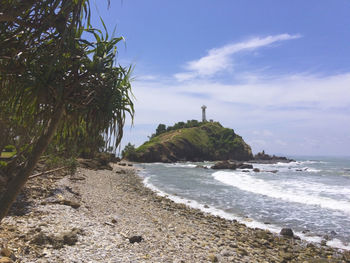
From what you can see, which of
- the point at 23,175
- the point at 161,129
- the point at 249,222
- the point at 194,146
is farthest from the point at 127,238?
the point at 161,129

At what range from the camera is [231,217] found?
15938 mm

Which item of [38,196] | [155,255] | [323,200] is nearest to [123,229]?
[155,255]

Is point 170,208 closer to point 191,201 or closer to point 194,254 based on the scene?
point 191,201

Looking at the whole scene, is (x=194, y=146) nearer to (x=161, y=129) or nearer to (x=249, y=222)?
(x=161, y=129)

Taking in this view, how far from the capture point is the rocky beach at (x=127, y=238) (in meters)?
6.78

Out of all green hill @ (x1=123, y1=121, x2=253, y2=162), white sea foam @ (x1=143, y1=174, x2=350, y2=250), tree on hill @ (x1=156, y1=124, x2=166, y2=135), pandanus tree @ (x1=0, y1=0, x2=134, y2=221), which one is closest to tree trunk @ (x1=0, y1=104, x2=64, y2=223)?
pandanus tree @ (x1=0, y1=0, x2=134, y2=221)

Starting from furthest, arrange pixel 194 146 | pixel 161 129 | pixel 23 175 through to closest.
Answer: pixel 161 129 → pixel 194 146 → pixel 23 175

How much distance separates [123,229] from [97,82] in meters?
7.01

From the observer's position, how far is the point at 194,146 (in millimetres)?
111812

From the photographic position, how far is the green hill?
95562mm

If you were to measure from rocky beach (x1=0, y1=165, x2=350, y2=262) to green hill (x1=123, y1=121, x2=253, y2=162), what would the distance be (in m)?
76.6

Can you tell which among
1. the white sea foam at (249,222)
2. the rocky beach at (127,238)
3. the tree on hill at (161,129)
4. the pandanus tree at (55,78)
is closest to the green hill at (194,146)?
the tree on hill at (161,129)

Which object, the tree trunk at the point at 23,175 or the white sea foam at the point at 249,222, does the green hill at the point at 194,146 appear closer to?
the white sea foam at the point at 249,222

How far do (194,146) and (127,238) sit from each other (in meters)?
104
